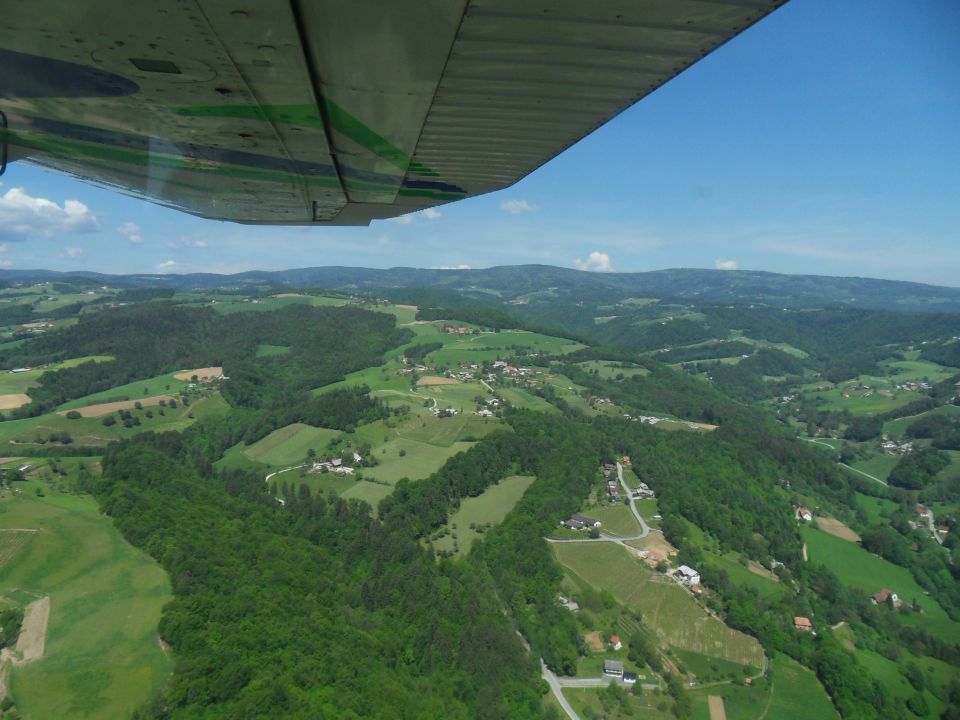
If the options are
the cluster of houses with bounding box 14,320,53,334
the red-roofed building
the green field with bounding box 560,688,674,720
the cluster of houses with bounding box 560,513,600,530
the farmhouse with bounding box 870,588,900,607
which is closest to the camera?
the green field with bounding box 560,688,674,720

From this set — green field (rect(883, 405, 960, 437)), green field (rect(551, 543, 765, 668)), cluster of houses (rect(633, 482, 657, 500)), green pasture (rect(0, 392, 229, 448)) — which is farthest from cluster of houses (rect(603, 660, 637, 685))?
green field (rect(883, 405, 960, 437))

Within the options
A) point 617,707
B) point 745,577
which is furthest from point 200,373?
point 745,577

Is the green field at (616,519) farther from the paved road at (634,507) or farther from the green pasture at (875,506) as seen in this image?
the green pasture at (875,506)

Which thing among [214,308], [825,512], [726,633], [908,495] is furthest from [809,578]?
[214,308]

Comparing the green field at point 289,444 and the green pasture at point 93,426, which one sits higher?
the green pasture at point 93,426

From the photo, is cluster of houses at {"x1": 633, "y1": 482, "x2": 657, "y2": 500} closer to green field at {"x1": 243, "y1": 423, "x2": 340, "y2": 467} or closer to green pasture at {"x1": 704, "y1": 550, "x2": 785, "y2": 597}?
green pasture at {"x1": 704, "y1": 550, "x2": 785, "y2": 597}

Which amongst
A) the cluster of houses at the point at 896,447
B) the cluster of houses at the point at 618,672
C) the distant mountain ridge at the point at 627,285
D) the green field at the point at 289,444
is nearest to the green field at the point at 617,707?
the cluster of houses at the point at 618,672
